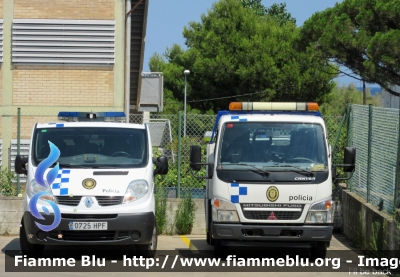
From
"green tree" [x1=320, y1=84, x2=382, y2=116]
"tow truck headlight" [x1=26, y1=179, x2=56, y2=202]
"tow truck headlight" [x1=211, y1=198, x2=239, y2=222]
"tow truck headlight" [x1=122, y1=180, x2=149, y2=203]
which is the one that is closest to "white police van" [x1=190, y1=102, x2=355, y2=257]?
"tow truck headlight" [x1=211, y1=198, x2=239, y2=222]

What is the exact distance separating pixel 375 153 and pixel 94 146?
4.59 m

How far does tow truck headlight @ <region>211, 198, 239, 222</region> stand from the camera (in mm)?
10078

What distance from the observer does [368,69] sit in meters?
34.4

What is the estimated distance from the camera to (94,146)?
10.8 meters

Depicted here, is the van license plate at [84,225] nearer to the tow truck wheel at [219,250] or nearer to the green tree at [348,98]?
the tow truck wheel at [219,250]

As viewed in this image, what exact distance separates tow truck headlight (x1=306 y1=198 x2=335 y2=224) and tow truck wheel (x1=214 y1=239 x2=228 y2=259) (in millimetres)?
1335

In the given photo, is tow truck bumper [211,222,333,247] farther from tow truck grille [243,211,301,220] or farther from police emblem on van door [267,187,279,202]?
police emblem on van door [267,187,279,202]

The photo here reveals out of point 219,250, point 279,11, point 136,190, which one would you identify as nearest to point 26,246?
point 136,190

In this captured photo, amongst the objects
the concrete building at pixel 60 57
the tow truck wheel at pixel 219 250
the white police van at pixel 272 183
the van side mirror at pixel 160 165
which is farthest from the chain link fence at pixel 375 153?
the concrete building at pixel 60 57

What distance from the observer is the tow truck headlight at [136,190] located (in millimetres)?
10086

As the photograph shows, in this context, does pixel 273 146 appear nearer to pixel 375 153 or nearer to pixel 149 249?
Result: pixel 149 249

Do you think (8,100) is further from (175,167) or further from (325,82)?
(325,82)

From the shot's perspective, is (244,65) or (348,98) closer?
(244,65)

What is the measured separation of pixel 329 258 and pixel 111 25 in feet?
30.8
